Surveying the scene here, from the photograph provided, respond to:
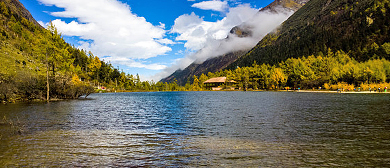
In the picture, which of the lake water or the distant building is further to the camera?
the distant building

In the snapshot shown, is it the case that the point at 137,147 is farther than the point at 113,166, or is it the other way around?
the point at 137,147

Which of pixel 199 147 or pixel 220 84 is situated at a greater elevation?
pixel 220 84

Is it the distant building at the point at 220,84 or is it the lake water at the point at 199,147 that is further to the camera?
the distant building at the point at 220,84

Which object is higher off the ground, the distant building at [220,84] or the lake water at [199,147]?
the distant building at [220,84]

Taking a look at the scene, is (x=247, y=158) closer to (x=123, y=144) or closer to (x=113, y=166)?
(x=113, y=166)

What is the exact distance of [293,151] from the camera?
430 inches

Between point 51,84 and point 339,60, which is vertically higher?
point 339,60

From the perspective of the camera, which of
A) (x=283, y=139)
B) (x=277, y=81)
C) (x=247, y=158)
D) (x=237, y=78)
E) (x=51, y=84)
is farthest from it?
(x=237, y=78)

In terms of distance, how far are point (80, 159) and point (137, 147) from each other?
9.81 feet

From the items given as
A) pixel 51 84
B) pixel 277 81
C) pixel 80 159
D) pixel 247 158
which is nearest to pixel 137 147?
pixel 80 159

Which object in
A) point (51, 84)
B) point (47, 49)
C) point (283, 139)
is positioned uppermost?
point (47, 49)

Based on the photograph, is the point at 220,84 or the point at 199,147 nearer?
the point at 199,147

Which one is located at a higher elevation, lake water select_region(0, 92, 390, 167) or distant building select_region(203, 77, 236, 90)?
distant building select_region(203, 77, 236, 90)

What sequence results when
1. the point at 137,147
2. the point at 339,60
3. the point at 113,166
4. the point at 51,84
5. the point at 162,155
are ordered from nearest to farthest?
the point at 113,166 < the point at 162,155 < the point at 137,147 < the point at 51,84 < the point at 339,60
